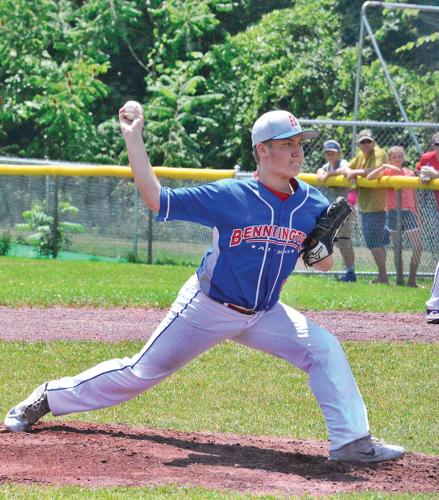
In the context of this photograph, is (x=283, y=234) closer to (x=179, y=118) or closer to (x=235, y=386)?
(x=235, y=386)

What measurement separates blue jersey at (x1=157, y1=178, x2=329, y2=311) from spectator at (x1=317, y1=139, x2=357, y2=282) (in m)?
8.24

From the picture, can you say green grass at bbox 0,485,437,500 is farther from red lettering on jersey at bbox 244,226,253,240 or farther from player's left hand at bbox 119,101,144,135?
player's left hand at bbox 119,101,144,135

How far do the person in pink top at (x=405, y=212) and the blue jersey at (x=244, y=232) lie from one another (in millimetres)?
8132

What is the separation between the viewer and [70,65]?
71.6 ft

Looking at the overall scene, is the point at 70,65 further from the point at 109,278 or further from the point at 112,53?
the point at 109,278

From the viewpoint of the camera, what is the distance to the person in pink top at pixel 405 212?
1374cm

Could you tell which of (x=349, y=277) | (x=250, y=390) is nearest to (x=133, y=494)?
(x=250, y=390)

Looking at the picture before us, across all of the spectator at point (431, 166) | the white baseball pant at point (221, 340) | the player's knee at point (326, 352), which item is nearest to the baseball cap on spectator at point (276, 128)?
the white baseball pant at point (221, 340)

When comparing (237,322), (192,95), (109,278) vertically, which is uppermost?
(192,95)

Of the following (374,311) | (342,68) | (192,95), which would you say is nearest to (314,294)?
(374,311)

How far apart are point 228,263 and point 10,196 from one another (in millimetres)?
12413

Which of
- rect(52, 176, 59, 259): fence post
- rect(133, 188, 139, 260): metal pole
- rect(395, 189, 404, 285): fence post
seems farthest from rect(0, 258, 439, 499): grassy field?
rect(52, 176, 59, 259): fence post

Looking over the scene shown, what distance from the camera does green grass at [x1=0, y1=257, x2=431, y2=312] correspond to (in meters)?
11.8

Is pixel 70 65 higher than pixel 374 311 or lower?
higher
